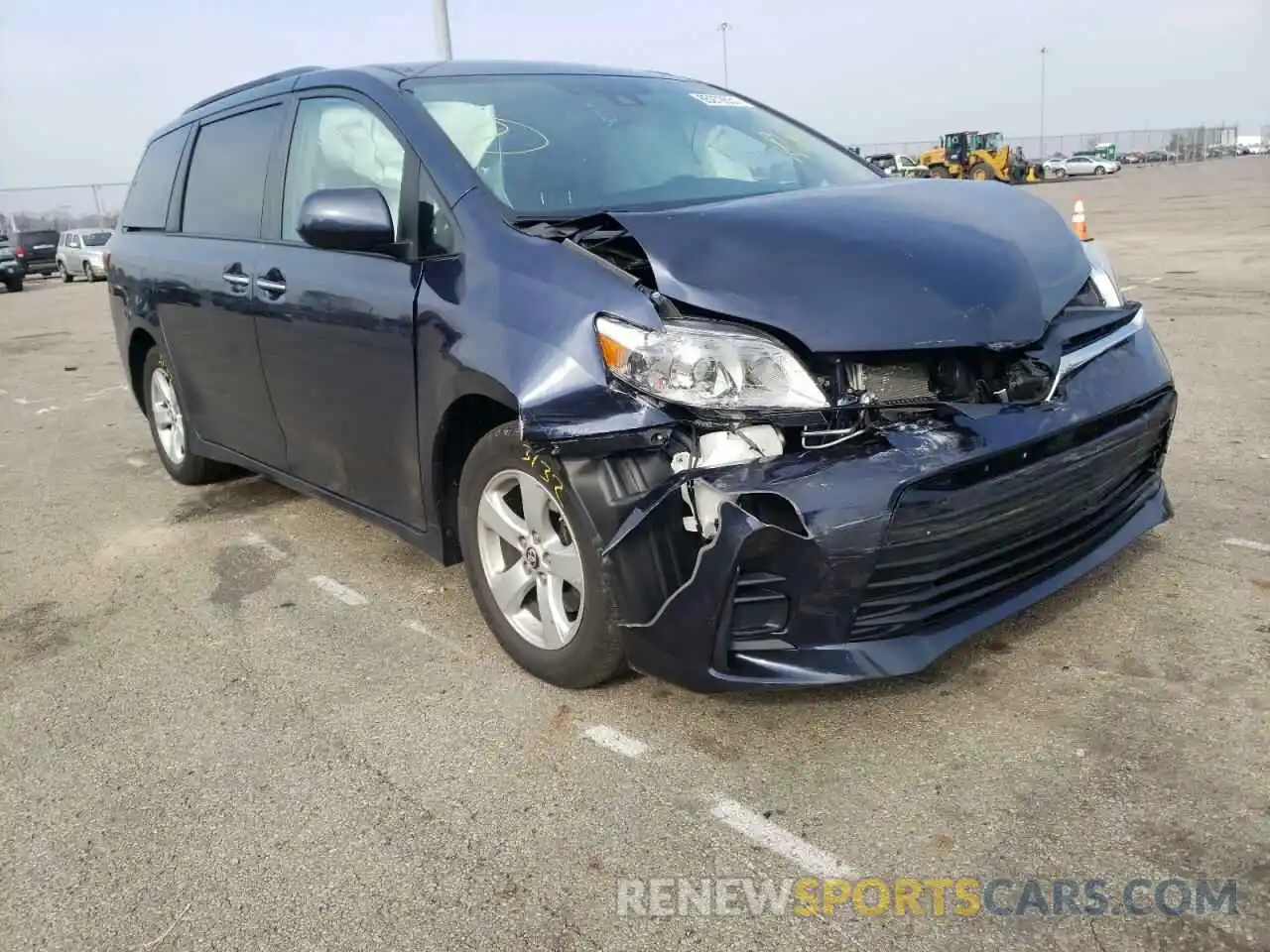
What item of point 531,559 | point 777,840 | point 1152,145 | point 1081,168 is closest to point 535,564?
point 531,559

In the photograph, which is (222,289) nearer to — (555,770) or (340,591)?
(340,591)

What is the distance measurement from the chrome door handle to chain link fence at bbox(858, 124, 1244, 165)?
81517 millimetres

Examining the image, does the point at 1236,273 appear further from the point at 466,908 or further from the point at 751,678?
the point at 466,908

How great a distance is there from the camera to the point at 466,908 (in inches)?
85.9

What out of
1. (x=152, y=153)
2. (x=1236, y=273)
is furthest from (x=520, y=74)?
(x=1236, y=273)

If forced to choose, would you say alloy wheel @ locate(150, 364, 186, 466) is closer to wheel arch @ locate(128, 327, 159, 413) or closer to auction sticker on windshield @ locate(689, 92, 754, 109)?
wheel arch @ locate(128, 327, 159, 413)

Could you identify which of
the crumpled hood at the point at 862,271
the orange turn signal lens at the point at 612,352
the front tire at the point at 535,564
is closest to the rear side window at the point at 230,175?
the front tire at the point at 535,564

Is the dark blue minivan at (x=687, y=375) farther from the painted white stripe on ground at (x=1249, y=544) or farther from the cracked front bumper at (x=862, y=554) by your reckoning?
the painted white stripe on ground at (x=1249, y=544)

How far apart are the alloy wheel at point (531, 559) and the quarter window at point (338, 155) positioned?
94 centimetres

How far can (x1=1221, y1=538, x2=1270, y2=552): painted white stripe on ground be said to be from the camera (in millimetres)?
3660

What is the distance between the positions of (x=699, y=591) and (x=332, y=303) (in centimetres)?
179

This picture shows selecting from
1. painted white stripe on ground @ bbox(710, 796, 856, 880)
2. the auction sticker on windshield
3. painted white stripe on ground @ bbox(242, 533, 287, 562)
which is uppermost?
the auction sticker on windshield

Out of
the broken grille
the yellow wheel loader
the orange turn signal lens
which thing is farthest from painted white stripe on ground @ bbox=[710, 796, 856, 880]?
the yellow wheel loader

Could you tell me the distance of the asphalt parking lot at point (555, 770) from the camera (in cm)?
216
